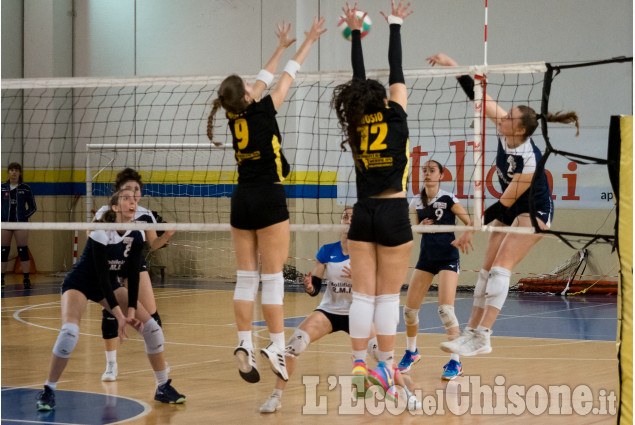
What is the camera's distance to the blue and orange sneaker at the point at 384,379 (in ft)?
17.1

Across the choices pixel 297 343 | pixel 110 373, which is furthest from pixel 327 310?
pixel 110 373

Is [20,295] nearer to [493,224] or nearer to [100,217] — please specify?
[100,217]

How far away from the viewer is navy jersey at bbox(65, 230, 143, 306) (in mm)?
6562

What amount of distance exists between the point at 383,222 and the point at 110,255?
247cm

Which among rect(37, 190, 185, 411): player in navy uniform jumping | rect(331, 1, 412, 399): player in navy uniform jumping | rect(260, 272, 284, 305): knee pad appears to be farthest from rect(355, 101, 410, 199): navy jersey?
rect(37, 190, 185, 411): player in navy uniform jumping

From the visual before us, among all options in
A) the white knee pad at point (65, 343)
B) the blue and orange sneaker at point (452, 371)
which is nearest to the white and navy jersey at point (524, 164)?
the blue and orange sneaker at point (452, 371)

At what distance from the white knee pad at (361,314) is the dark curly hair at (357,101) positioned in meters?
0.80

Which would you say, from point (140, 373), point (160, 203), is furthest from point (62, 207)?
point (140, 373)

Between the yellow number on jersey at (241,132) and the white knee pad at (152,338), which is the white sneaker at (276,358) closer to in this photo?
the yellow number on jersey at (241,132)

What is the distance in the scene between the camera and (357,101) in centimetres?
520

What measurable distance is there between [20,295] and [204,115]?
14.0 feet

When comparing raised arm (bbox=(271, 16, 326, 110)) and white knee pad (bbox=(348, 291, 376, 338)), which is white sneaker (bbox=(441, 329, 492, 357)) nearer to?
white knee pad (bbox=(348, 291, 376, 338))

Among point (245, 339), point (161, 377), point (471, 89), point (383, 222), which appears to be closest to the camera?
point (383, 222)

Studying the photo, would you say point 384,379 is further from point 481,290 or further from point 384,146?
point 481,290
